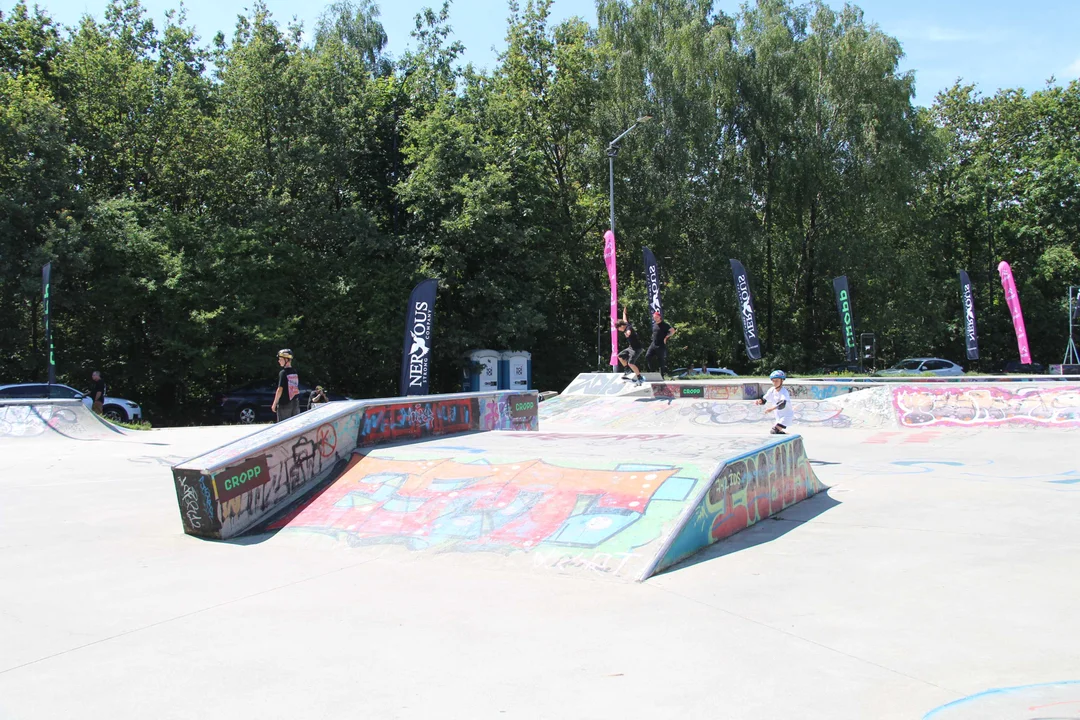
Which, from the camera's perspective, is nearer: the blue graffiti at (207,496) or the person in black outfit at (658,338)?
the blue graffiti at (207,496)

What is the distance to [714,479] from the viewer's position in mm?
6750

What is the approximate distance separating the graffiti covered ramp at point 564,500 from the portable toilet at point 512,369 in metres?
20.7

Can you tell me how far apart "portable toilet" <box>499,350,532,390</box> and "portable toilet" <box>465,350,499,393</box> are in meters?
0.23

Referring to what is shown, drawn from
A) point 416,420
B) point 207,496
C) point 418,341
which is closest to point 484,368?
point 418,341

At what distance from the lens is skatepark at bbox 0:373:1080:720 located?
384 cm

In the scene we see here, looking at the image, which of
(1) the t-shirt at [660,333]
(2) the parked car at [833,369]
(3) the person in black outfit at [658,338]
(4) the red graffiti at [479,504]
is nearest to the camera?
(4) the red graffiti at [479,504]

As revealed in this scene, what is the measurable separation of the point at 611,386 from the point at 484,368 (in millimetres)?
9875

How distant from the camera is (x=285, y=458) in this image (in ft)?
26.7

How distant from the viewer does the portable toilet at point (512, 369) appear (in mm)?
29672

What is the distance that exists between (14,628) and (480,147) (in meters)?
27.0

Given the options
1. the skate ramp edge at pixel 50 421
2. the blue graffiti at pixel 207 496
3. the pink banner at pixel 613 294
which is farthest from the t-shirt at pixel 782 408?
the pink banner at pixel 613 294

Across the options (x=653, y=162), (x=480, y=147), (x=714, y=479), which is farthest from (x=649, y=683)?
(x=653, y=162)

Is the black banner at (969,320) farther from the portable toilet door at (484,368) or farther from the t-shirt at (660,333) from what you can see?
the t-shirt at (660,333)

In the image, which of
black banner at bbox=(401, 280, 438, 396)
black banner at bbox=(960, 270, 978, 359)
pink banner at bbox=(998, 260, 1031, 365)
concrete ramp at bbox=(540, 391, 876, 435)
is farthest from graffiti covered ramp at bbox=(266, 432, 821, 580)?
black banner at bbox=(960, 270, 978, 359)
